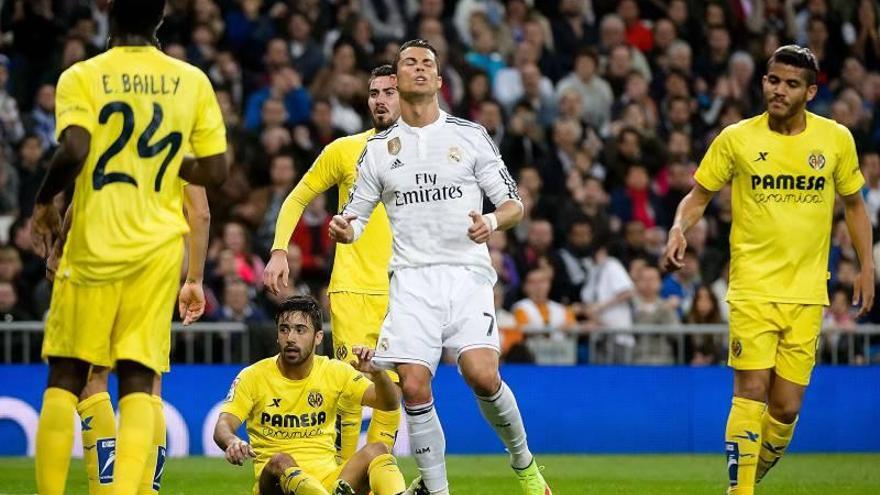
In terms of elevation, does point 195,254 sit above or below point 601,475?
above

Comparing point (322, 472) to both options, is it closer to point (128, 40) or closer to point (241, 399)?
point (241, 399)

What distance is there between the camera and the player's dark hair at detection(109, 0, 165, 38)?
7.69m

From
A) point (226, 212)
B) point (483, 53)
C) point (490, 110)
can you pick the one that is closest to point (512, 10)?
point (483, 53)

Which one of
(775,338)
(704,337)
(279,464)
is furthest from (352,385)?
(704,337)

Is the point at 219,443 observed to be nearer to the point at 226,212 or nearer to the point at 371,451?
the point at 371,451

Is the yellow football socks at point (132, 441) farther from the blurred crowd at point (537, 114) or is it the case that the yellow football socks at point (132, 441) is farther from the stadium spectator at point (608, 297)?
the stadium spectator at point (608, 297)

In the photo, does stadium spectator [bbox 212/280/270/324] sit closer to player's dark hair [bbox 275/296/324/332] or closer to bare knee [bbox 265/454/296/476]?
player's dark hair [bbox 275/296/324/332]

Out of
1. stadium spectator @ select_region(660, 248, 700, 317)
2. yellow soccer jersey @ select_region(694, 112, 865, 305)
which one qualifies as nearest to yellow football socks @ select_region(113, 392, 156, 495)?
yellow soccer jersey @ select_region(694, 112, 865, 305)

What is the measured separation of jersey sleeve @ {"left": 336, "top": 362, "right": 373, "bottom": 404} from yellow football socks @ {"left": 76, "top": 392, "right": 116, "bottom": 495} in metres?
1.60

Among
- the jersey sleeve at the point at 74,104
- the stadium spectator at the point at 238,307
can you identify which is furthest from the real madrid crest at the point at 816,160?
the stadium spectator at the point at 238,307

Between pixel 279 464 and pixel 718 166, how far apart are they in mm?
3205

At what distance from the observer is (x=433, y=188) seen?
30.2 feet

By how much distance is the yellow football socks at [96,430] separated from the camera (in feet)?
28.1

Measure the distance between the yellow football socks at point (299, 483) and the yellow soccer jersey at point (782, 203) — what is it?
2.79 m
